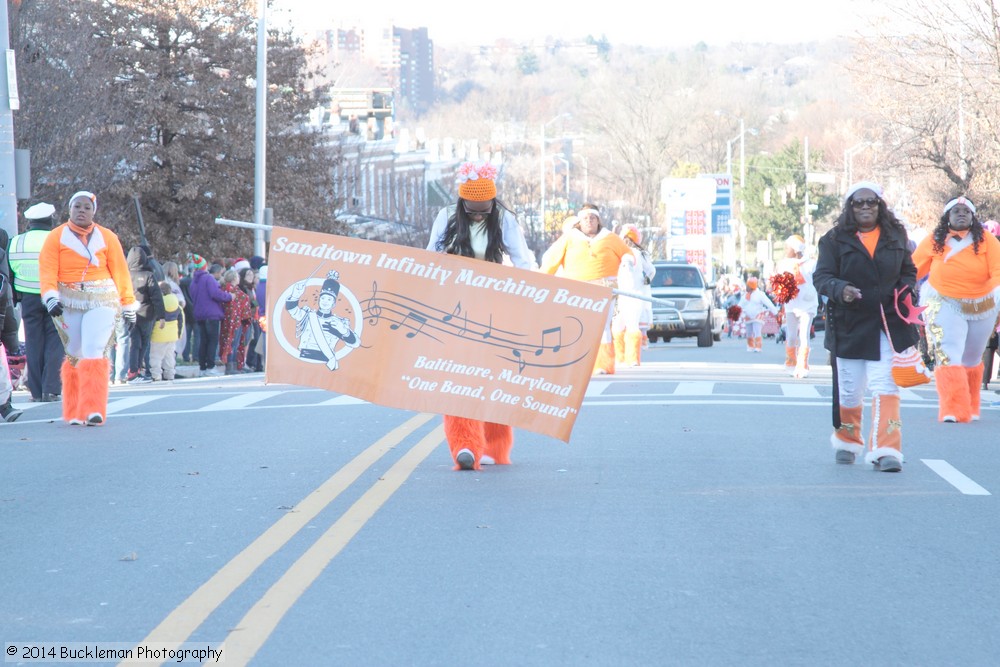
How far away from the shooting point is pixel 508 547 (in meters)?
7.61

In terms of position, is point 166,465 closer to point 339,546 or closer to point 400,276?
point 400,276

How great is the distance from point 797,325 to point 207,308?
26.7ft

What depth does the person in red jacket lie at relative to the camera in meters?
13.4

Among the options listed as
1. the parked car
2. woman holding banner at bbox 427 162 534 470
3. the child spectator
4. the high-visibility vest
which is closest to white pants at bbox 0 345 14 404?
the high-visibility vest

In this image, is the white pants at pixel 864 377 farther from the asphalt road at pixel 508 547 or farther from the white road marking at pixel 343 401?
the white road marking at pixel 343 401

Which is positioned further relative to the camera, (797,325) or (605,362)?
(797,325)

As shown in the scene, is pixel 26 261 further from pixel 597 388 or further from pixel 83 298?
pixel 597 388

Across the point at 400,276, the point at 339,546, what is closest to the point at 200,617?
the point at 339,546

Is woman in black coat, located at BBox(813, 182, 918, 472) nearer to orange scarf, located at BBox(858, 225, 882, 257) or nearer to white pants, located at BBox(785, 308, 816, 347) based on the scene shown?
orange scarf, located at BBox(858, 225, 882, 257)

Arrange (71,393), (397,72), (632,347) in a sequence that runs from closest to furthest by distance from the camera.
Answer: (71,393)
(632,347)
(397,72)

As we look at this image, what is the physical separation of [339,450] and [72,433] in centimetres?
278

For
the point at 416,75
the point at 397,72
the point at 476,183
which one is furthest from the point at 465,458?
the point at 416,75

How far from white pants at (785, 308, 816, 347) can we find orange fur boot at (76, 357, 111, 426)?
9644 mm

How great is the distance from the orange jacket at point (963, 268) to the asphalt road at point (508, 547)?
1.27 m
